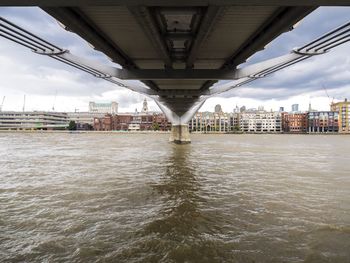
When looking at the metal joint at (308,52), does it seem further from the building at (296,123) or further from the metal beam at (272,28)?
the building at (296,123)

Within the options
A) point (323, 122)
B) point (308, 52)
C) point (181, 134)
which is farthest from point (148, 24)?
point (323, 122)

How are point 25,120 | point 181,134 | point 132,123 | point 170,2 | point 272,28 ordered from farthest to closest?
point 132,123, point 25,120, point 181,134, point 272,28, point 170,2

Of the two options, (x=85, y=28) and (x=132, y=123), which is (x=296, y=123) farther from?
(x=85, y=28)

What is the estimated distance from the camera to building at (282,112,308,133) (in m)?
185

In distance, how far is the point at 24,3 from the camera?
487 centimetres

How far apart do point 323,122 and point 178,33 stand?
632 feet

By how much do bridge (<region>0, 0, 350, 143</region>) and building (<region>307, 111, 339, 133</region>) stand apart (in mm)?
181130

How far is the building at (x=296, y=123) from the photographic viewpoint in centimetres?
18535

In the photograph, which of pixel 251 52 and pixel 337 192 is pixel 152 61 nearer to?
pixel 251 52

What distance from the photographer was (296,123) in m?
186

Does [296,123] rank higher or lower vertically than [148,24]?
lower

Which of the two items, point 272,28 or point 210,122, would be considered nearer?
point 272,28

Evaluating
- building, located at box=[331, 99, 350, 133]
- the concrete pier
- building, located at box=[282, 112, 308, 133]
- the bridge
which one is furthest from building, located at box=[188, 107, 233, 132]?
the bridge

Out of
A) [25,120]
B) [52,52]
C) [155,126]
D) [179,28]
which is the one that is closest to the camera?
[179,28]
